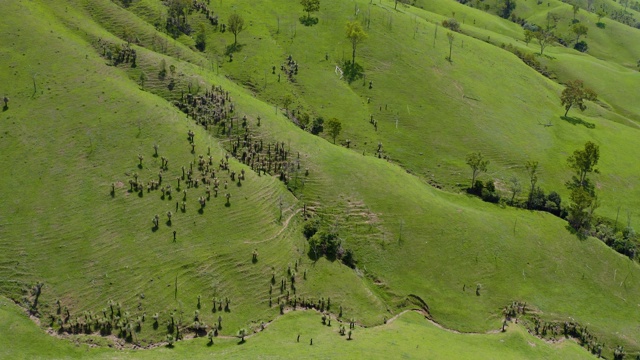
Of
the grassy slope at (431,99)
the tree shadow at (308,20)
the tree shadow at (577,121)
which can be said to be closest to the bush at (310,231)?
the grassy slope at (431,99)

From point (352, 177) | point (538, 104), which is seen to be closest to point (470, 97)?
point (538, 104)

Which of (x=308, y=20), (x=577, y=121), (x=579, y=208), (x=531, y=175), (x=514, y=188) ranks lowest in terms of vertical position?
(x=579, y=208)

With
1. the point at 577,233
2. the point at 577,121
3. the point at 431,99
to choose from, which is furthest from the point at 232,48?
the point at 577,121

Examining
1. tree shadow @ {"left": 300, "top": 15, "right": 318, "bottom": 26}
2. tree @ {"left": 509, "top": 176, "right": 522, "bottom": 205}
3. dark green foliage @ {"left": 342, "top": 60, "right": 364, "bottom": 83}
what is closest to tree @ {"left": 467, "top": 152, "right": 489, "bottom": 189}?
tree @ {"left": 509, "top": 176, "right": 522, "bottom": 205}

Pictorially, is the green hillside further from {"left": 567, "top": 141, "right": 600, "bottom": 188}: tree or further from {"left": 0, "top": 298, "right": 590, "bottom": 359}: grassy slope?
{"left": 567, "top": 141, "right": 600, "bottom": 188}: tree

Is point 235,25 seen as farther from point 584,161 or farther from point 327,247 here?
point 584,161
